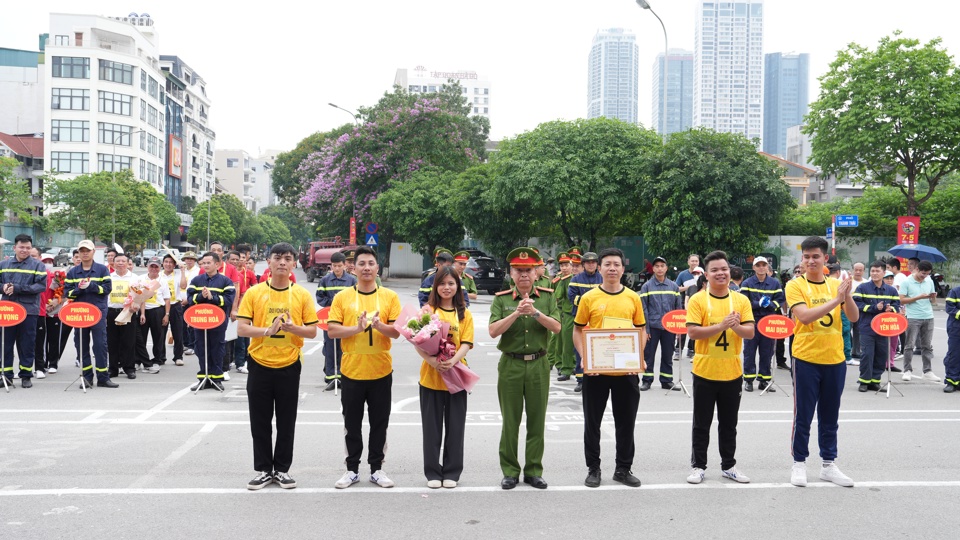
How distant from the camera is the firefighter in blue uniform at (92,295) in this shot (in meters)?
10.5

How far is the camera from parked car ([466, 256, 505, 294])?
105ft

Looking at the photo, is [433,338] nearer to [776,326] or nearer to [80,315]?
[776,326]

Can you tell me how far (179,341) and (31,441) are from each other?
576cm

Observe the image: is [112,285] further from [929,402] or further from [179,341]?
[929,402]

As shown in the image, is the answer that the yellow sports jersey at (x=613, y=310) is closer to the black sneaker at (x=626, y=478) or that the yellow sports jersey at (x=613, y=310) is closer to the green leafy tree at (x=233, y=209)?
the black sneaker at (x=626, y=478)

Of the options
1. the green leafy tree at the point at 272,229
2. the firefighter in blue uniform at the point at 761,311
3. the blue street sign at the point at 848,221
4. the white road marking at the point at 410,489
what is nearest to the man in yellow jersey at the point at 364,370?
the white road marking at the point at 410,489

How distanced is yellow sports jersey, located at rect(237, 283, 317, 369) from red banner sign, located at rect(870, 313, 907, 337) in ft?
26.4

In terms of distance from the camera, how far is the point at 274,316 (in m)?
6.22

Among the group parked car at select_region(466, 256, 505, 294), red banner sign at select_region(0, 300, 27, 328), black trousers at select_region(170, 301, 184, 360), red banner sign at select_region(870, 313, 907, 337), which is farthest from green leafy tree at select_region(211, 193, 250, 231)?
red banner sign at select_region(870, 313, 907, 337)

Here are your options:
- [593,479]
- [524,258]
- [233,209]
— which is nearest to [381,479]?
[593,479]

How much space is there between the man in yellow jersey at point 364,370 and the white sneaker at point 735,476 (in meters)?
2.74

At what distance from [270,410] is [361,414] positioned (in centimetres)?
73

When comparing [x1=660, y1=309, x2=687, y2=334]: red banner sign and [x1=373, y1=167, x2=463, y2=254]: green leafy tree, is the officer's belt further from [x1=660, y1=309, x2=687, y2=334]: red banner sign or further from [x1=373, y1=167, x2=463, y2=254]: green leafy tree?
[x1=373, y1=167, x2=463, y2=254]: green leafy tree

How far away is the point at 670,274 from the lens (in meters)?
31.3
